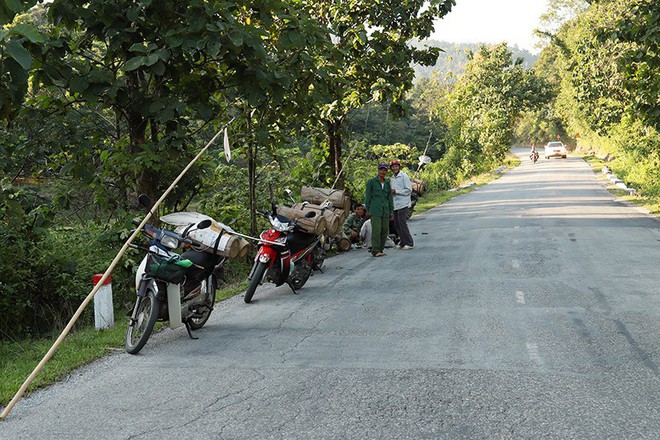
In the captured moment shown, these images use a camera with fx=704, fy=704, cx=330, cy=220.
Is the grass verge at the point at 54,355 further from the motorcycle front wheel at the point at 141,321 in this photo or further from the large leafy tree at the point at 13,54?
the large leafy tree at the point at 13,54

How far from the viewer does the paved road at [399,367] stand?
4.87 m

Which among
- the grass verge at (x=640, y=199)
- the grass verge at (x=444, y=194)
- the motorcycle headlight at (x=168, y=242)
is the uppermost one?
the motorcycle headlight at (x=168, y=242)

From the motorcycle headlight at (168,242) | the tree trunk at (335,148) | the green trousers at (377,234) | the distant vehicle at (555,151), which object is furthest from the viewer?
the distant vehicle at (555,151)

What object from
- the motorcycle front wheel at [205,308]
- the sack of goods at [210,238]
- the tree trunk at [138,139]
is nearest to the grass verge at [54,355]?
the motorcycle front wheel at [205,308]

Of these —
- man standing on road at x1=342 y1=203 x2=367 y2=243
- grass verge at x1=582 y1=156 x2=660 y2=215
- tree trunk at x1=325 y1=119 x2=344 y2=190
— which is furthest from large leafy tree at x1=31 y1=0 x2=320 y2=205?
grass verge at x1=582 y1=156 x2=660 y2=215

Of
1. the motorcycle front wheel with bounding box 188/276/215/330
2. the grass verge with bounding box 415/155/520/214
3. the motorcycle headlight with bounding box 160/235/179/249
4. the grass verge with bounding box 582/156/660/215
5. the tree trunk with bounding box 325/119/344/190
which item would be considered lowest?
the grass verge with bounding box 415/155/520/214

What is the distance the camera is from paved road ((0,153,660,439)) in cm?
487

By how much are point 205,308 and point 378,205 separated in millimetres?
6796

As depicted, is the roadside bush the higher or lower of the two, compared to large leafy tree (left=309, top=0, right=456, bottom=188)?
lower

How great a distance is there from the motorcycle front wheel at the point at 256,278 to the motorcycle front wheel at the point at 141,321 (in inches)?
99.0

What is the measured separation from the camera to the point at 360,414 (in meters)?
5.02

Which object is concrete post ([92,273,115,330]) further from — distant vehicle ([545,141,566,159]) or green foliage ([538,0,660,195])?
distant vehicle ([545,141,566,159])

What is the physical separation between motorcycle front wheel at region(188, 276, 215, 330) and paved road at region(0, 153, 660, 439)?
0.18 metres

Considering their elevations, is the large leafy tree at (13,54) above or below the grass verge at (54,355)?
above
